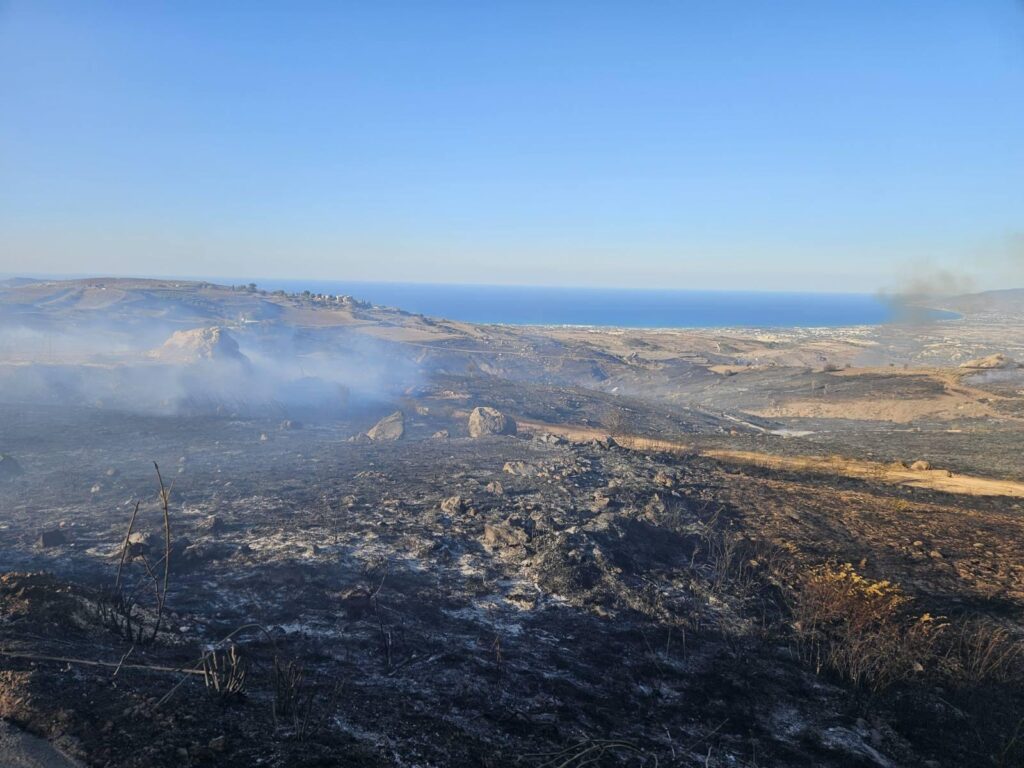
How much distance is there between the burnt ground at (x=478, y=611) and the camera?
5664 mm

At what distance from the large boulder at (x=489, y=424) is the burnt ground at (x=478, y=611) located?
6349 millimetres

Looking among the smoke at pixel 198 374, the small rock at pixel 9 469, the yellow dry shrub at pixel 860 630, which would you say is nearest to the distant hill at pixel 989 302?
the smoke at pixel 198 374

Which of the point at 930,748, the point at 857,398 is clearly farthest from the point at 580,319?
the point at 930,748

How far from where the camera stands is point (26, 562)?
9.90 m

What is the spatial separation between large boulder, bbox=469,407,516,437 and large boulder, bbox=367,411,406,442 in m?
2.78

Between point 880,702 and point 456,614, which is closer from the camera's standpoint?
point 880,702

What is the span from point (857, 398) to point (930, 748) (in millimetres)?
31233

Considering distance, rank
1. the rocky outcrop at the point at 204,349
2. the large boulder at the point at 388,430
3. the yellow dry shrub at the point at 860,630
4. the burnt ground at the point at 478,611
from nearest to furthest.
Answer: the burnt ground at the point at 478,611
the yellow dry shrub at the point at 860,630
the large boulder at the point at 388,430
the rocky outcrop at the point at 204,349

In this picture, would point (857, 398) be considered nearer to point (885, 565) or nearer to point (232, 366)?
point (885, 565)

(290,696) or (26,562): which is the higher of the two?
(290,696)

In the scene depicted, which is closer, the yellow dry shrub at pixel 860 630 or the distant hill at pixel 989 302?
the yellow dry shrub at pixel 860 630

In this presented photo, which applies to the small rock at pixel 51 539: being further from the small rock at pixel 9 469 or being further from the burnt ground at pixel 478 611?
the small rock at pixel 9 469

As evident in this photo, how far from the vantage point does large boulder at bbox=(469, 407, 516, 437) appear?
2380 cm

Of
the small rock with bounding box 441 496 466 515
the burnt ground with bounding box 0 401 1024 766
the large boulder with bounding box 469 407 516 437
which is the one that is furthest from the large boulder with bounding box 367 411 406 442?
the small rock with bounding box 441 496 466 515
